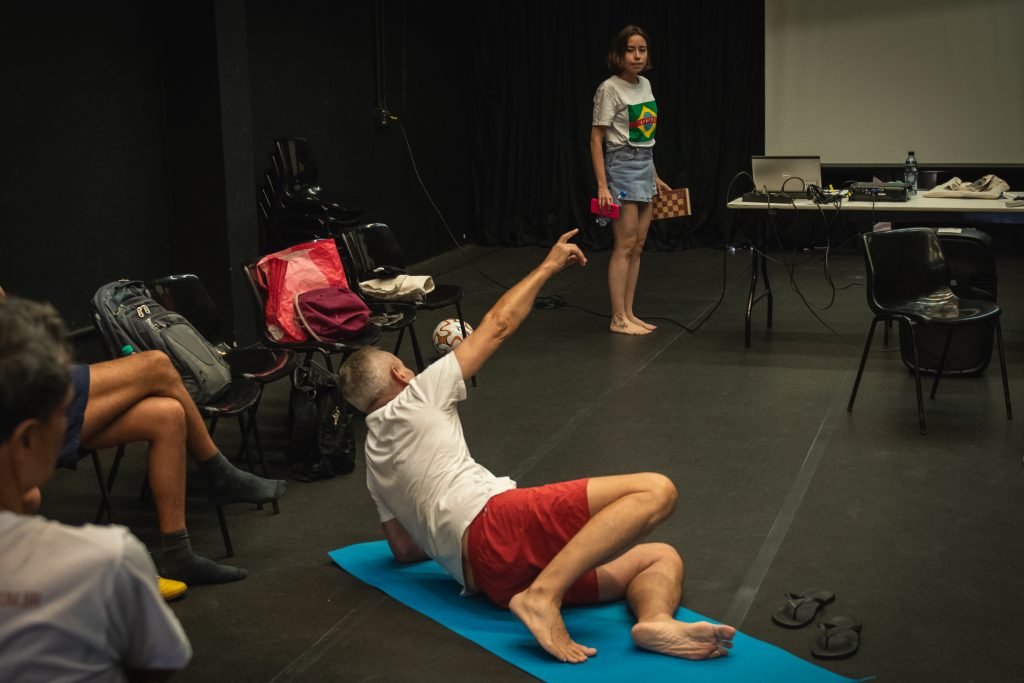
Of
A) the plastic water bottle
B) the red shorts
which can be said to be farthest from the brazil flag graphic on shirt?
the red shorts

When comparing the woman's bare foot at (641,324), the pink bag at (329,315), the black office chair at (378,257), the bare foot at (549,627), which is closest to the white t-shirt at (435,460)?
the bare foot at (549,627)

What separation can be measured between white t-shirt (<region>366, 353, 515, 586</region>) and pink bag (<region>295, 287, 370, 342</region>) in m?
1.47

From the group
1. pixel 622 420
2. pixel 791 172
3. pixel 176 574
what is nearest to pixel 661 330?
pixel 791 172

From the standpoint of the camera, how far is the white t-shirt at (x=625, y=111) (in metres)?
6.29

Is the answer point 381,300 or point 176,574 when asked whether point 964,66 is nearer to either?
point 381,300

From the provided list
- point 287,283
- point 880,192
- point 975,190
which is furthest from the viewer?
point 975,190

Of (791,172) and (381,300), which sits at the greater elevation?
(791,172)

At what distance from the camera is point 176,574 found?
3500mm

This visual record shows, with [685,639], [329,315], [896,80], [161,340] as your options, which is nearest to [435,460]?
[685,639]

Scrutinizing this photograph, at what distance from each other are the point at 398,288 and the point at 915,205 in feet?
8.45

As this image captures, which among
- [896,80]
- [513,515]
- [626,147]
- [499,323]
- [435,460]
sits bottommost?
[513,515]

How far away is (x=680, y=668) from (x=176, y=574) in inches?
59.1

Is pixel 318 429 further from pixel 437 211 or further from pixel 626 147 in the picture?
pixel 437 211

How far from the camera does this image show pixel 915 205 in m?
5.93
